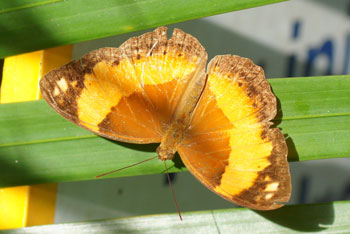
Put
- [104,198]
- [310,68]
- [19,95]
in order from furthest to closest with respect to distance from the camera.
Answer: [310,68]
[104,198]
[19,95]

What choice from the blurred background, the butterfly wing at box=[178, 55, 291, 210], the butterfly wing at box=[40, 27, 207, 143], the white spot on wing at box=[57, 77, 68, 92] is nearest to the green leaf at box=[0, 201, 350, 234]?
the butterfly wing at box=[178, 55, 291, 210]

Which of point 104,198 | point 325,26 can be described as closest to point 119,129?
point 104,198

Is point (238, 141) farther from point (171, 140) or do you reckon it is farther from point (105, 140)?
point (105, 140)

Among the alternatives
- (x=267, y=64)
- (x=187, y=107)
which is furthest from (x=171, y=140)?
(x=267, y=64)

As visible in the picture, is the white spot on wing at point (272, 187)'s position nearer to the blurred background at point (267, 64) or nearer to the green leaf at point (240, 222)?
the green leaf at point (240, 222)

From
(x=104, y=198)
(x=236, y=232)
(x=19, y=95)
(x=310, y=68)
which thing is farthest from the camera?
(x=310, y=68)

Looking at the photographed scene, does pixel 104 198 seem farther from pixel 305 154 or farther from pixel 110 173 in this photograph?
pixel 305 154
